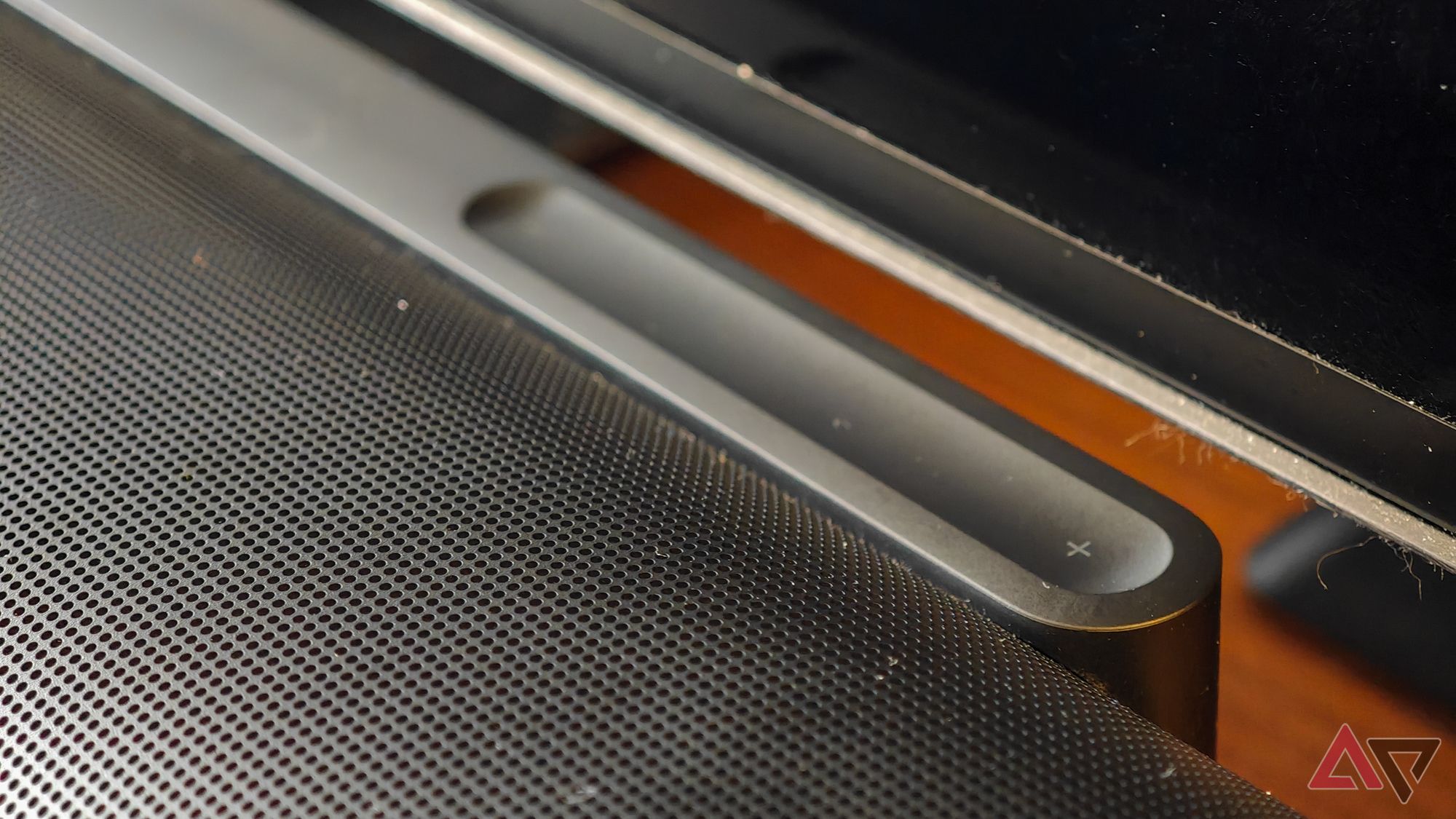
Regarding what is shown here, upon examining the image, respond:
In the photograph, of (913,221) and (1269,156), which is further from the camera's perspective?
(913,221)

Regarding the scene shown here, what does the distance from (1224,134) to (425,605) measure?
241 millimetres

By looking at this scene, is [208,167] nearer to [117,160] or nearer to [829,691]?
[117,160]

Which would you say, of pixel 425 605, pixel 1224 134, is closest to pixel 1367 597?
pixel 1224 134

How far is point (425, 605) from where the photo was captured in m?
0.29

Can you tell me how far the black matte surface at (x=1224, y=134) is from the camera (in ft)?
0.84

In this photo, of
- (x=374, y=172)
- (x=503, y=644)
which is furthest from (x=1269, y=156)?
(x=374, y=172)

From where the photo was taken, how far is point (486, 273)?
0.43 metres

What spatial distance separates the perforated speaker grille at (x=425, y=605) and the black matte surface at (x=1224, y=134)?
0.40 ft

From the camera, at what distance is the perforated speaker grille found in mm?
255

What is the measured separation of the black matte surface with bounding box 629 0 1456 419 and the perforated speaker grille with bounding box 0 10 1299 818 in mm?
122

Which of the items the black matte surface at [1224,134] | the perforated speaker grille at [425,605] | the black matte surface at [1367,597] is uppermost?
the black matte surface at [1224,134]

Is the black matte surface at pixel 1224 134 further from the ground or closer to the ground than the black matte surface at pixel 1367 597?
further from the ground

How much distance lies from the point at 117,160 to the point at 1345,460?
1.50ft

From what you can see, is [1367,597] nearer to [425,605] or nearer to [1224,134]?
[1224,134]
